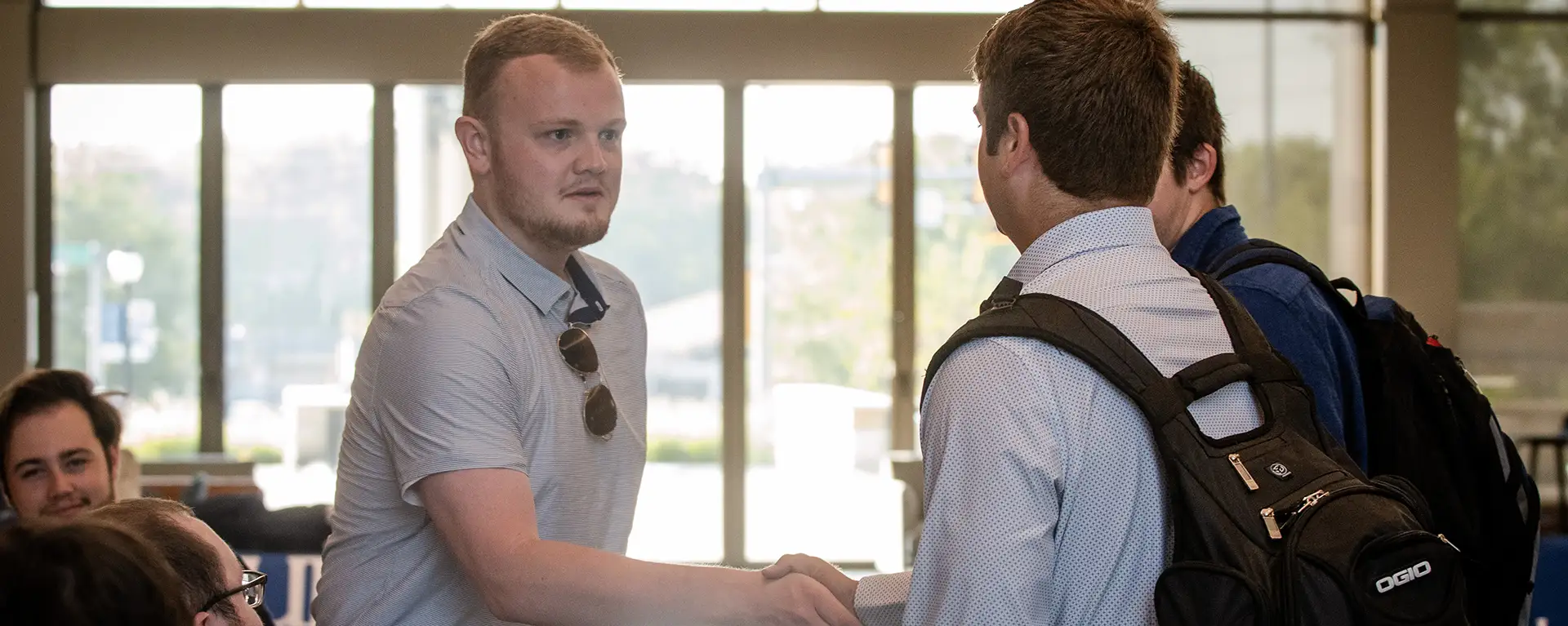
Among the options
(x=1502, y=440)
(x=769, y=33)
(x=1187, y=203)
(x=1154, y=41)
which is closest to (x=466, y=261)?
(x=1154, y=41)

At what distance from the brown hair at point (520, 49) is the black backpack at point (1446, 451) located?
903 mm

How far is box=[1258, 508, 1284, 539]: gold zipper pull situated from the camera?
1.15 m

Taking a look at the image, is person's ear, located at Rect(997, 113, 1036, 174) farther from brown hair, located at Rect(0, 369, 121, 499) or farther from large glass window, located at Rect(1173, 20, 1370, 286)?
large glass window, located at Rect(1173, 20, 1370, 286)

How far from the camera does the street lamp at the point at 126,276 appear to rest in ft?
28.9

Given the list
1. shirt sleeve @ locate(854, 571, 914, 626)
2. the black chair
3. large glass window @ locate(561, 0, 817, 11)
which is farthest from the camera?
large glass window @ locate(561, 0, 817, 11)

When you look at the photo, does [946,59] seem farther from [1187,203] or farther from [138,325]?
[1187,203]

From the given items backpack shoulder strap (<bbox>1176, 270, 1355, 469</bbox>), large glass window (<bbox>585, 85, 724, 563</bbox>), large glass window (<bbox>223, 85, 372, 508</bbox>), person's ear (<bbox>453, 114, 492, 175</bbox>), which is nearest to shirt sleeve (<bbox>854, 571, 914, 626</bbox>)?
backpack shoulder strap (<bbox>1176, 270, 1355, 469</bbox>)

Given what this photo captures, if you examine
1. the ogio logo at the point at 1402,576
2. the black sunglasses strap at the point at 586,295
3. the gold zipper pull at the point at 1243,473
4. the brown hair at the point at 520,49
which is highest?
the brown hair at the point at 520,49

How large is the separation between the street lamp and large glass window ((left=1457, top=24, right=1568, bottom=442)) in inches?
347

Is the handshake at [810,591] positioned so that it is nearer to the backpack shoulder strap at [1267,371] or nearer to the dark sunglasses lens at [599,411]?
the dark sunglasses lens at [599,411]

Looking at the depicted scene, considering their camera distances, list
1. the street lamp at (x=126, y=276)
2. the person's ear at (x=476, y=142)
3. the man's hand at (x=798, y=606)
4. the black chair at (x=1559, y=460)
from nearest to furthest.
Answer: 1. the man's hand at (x=798, y=606)
2. the person's ear at (x=476, y=142)
3. the black chair at (x=1559, y=460)
4. the street lamp at (x=126, y=276)

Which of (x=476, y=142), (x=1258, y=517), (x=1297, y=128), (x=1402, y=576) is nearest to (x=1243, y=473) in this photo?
(x=1258, y=517)

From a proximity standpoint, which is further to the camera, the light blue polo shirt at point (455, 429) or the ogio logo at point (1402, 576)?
the light blue polo shirt at point (455, 429)

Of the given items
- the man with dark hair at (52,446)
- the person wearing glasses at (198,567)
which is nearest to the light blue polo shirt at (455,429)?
the person wearing glasses at (198,567)
